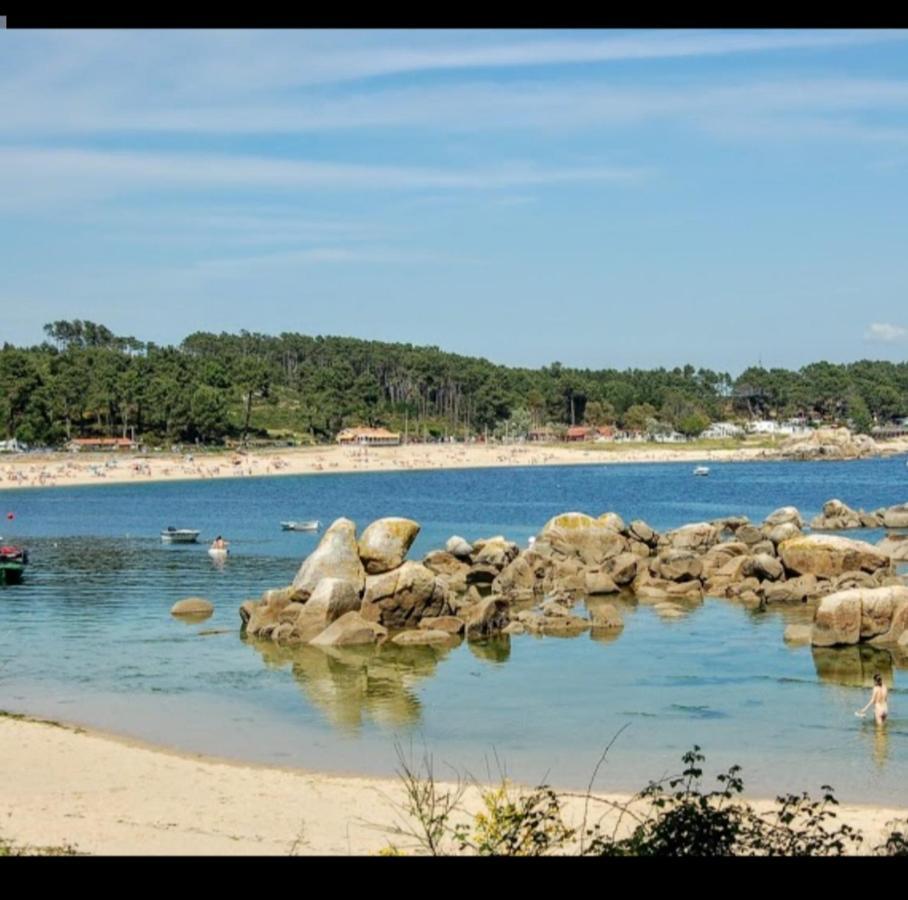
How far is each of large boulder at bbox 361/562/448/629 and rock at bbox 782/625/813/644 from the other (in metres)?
10.2

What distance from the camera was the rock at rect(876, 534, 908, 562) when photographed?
5322 cm

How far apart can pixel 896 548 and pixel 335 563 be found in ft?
92.1

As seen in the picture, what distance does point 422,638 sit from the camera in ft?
115

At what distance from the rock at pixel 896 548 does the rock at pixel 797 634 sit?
61.1 ft

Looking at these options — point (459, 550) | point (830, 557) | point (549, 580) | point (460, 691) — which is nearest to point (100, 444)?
point (459, 550)

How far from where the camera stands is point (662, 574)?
154 feet

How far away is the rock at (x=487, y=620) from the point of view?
118 ft

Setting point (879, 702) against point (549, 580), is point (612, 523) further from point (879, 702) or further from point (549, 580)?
point (879, 702)

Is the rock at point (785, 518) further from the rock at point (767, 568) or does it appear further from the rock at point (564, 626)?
the rock at point (564, 626)

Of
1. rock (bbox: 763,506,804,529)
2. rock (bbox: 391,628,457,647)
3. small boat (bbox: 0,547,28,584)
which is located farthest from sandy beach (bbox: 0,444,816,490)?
rock (bbox: 391,628,457,647)

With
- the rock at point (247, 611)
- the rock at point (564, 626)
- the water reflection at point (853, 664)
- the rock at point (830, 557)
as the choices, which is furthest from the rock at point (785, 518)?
the rock at point (247, 611)
